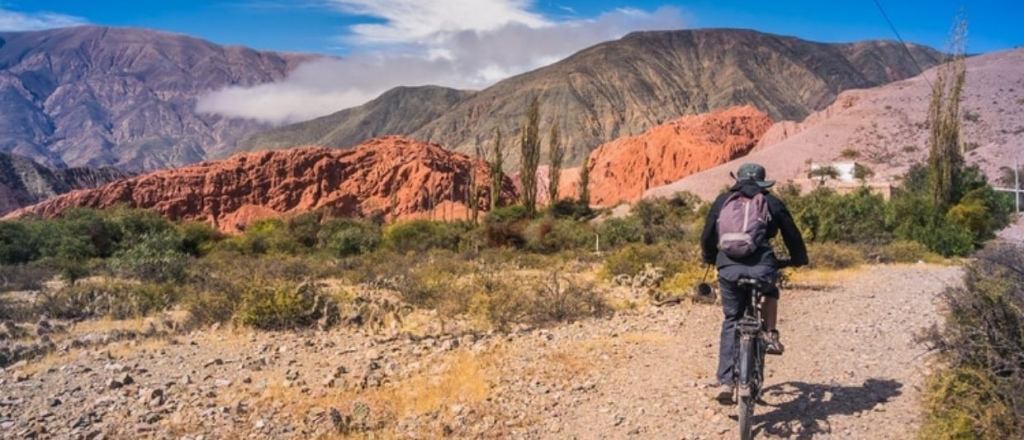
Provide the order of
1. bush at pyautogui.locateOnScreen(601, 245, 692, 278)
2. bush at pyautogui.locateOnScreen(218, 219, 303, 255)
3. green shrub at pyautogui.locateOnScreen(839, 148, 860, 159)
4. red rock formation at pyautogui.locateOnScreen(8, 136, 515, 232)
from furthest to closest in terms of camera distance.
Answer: red rock formation at pyautogui.locateOnScreen(8, 136, 515, 232) → green shrub at pyautogui.locateOnScreen(839, 148, 860, 159) → bush at pyautogui.locateOnScreen(218, 219, 303, 255) → bush at pyautogui.locateOnScreen(601, 245, 692, 278)

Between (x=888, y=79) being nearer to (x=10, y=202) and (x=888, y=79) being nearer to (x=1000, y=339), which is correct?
(x=10, y=202)

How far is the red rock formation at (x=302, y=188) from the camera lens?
2790 inches

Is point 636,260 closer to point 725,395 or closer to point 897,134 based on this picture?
point 725,395

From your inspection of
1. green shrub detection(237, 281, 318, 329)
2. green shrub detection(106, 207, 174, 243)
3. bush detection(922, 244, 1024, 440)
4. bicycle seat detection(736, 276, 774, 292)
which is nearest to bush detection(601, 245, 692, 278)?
green shrub detection(237, 281, 318, 329)

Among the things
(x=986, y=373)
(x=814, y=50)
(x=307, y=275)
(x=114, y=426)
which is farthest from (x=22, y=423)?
(x=814, y=50)

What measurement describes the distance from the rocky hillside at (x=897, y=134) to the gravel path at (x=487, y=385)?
185 feet

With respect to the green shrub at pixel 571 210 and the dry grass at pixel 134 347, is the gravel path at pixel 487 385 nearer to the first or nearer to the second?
the dry grass at pixel 134 347

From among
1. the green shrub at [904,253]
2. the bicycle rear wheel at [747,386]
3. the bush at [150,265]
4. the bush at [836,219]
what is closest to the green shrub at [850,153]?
the bush at [836,219]

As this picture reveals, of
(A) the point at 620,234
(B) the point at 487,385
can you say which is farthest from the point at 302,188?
(B) the point at 487,385

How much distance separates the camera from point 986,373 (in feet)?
16.4

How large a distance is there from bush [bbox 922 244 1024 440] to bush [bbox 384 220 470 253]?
27.8 metres

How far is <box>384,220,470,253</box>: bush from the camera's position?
33.7 metres

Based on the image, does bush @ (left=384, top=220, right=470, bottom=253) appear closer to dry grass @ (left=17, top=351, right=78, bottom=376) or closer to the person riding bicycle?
dry grass @ (left=17, top=351, right=78, bottom=376)

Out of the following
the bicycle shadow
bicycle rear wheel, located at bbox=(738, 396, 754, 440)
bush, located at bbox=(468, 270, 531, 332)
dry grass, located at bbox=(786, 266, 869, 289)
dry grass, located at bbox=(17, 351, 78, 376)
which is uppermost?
bicycle rear wheel, located at bbox=(738, 396, 754, 440)
